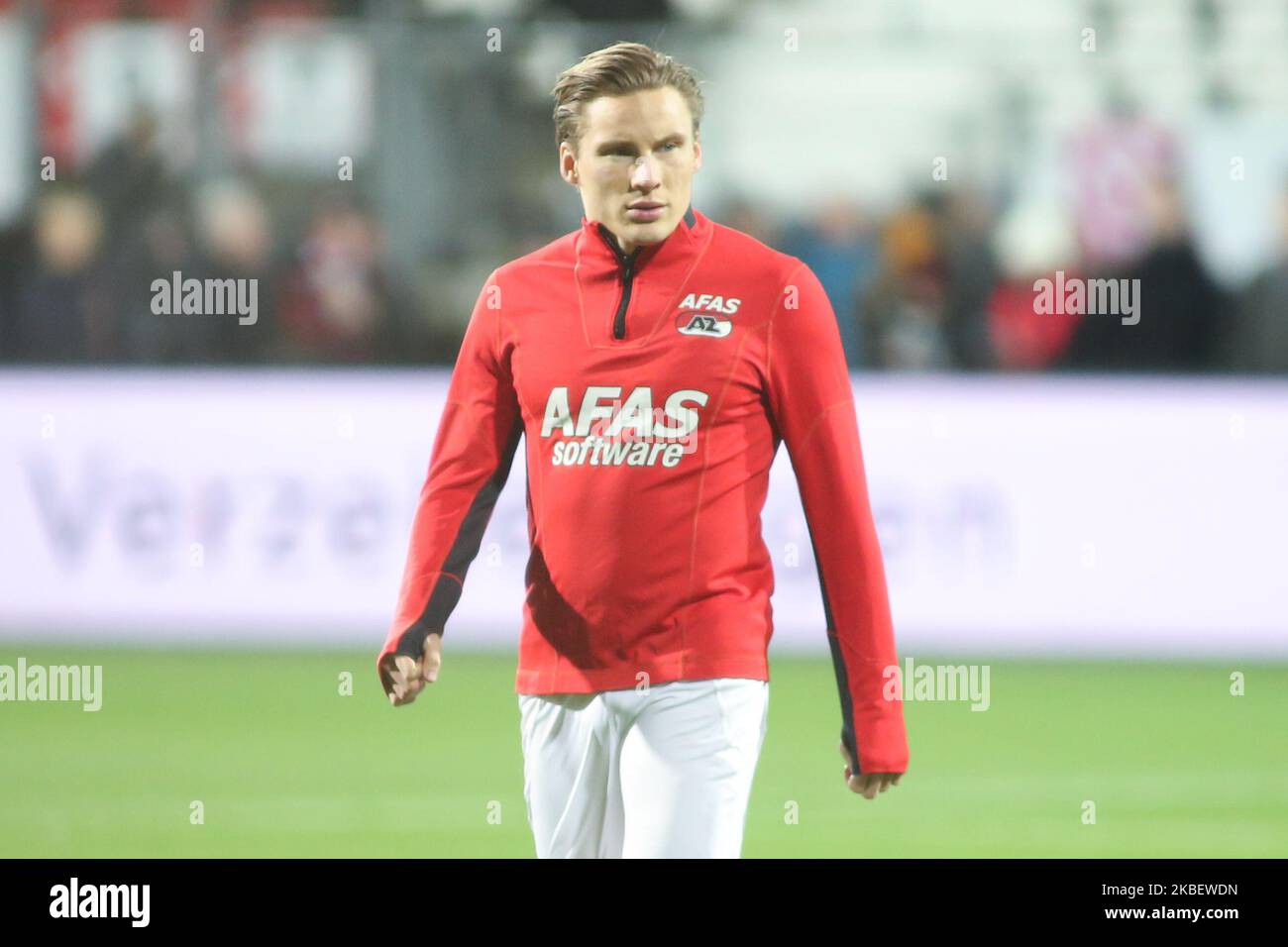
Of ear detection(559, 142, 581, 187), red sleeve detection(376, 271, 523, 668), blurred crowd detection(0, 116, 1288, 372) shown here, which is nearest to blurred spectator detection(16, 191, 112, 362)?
blurred crowd detection(0, 116, 1288, 372)

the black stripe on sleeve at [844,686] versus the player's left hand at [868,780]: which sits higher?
the black stripe on sleeve at [844,686]

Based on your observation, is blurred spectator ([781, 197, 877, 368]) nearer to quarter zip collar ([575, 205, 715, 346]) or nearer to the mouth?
quarter zip collar ([575, 205, 715, 346])

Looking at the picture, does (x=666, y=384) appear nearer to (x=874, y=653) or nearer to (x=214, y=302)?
(x=874, y=653)

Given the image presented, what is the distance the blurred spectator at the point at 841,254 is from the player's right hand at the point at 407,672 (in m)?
8.28

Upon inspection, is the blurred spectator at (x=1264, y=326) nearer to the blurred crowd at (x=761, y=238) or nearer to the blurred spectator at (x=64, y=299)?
the blurred crowd at (x=761, y=238)

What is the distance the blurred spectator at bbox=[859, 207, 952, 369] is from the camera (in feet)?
41.5

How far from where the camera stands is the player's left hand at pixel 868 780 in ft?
14.6

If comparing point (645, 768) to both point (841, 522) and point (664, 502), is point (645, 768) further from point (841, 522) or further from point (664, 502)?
point (841, 522)

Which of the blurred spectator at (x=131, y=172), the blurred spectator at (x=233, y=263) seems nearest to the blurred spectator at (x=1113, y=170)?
the blurred spectator at (x=233, y=263)

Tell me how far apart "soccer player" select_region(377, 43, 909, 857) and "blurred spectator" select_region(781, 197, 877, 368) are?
8.22 metres

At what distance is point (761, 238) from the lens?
12.6 m

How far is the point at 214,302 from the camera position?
12609 millimetres
